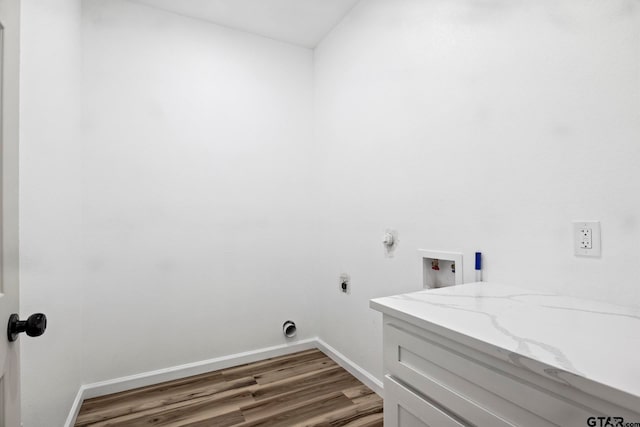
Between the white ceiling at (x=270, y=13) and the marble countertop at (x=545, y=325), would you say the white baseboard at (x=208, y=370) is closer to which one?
the marble countertop at (x=545, y=325)

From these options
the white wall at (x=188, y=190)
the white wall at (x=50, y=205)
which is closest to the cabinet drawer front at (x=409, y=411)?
the white wall at (x=50, y=205)

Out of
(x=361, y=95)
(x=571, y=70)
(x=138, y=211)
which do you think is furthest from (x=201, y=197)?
(x=571, y=70)

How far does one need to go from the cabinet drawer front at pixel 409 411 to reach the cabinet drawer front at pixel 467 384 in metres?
0.02

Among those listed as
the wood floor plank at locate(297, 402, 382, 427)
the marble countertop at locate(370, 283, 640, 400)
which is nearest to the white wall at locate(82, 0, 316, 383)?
the wood floor plank at locate(297, 402, 382, 427)

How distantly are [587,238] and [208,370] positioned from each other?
7.45 ft

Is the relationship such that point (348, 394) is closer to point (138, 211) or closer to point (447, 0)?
point (138, 211)

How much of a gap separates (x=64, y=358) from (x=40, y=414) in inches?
14.5

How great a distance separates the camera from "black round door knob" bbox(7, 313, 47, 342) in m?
0.78

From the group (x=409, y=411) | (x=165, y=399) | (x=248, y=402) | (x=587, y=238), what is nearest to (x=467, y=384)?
(x=409, y=411)

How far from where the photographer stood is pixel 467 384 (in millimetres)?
756

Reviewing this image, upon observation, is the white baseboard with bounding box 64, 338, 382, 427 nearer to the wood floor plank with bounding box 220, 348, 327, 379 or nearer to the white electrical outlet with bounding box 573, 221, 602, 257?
the wood floor plank with bounding box 220, 348, 327, 379

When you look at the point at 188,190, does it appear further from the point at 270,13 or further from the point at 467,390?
the point at 467,390

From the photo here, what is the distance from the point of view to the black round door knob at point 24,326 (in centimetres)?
78

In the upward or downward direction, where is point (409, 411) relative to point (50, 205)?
downward
